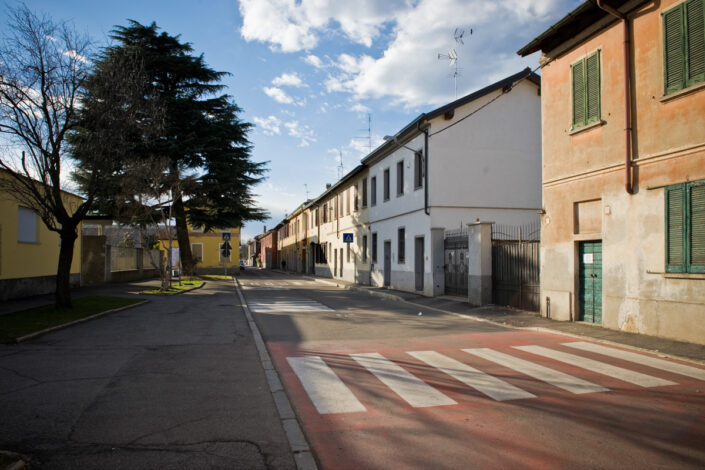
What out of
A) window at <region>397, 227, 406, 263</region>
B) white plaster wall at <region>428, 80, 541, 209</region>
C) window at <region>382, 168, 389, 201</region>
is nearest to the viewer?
white plaster wall at <region>428, 80, 541, 209</region>

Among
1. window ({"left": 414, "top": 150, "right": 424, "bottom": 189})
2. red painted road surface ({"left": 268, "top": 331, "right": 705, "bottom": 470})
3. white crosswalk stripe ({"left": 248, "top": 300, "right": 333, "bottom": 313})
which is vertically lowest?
white crosswalk stripe ({"left": 248, "top": 300, "right": 333, "bottom": 313})

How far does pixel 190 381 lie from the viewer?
6.38m

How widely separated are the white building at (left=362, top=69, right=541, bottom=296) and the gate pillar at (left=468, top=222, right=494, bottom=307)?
343cm

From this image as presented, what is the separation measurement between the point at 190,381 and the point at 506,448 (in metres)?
4.04

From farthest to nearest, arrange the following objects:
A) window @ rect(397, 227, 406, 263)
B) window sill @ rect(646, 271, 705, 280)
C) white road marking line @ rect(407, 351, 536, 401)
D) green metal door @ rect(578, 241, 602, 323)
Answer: window @ rect(397, 227, 406, 263), green metal door @ rect(578, 241, 602, 323), window sill @ rect(646, 271, 705, 280), white road marking line @ rect(407, 351, 536, 401)

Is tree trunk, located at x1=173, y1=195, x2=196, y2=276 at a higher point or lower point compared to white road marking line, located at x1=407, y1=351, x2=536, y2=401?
higher

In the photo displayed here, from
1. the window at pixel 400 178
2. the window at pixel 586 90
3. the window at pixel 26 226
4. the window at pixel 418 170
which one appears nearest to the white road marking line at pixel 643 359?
the window at pixel 586 90

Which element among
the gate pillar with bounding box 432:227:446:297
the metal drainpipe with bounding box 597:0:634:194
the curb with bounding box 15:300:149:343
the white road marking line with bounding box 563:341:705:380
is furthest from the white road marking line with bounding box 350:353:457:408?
the gate pillar with bounding box 432:227:446:297

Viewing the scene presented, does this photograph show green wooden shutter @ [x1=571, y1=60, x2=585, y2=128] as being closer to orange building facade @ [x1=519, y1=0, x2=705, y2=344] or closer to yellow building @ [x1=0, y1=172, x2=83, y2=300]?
orange building facade @ [x1=519, y1=0, x2=705, y2=344]

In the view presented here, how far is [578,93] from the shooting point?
11805 mm

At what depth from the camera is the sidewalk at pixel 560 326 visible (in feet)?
27.1

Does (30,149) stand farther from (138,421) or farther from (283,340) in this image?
(138,421)

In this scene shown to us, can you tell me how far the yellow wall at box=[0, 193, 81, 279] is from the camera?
666 inches

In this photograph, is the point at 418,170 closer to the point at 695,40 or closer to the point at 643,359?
the point at 695,40
